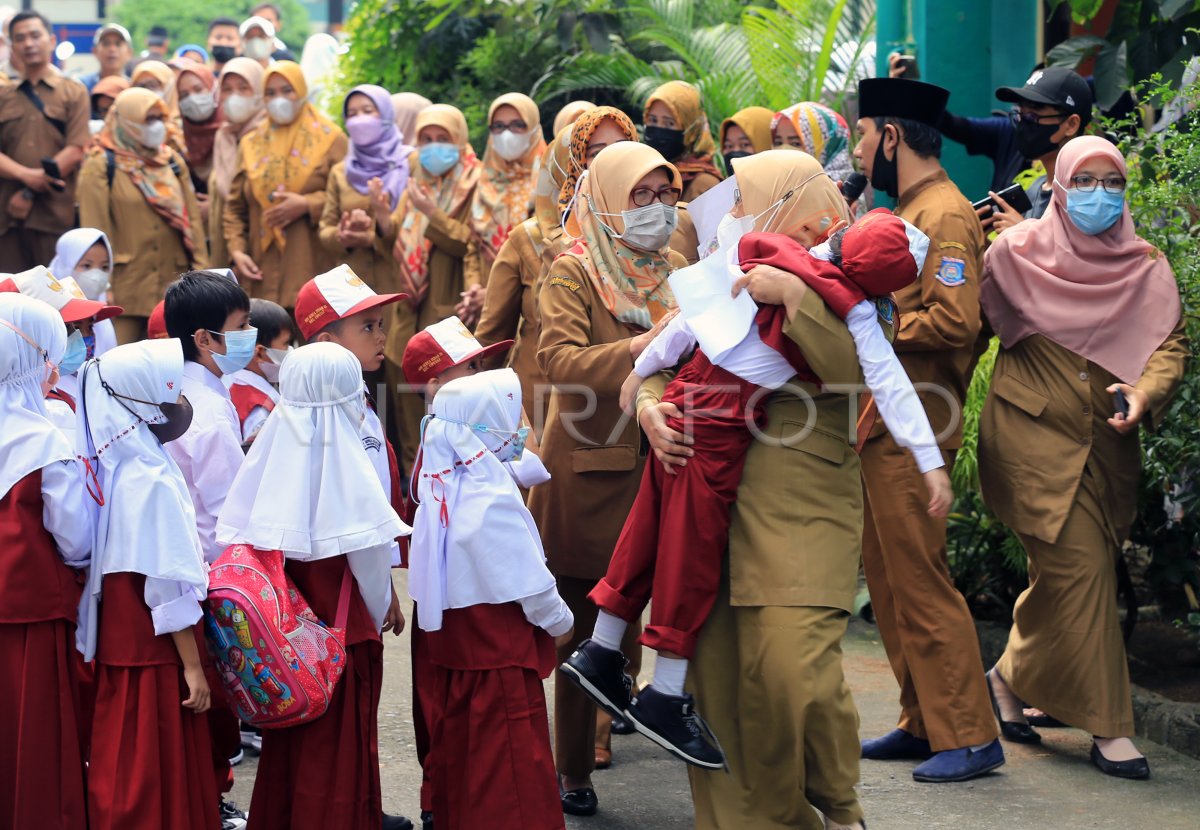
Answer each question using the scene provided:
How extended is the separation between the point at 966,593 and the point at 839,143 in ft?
7.08

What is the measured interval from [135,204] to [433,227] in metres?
1.95

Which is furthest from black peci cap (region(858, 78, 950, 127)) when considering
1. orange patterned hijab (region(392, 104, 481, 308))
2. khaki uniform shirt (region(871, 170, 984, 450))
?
orange patterned hijab (region(392, 104, 481, 308))

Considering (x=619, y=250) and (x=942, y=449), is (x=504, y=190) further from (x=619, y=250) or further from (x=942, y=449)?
(x=942, y=449)

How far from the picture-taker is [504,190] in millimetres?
8375

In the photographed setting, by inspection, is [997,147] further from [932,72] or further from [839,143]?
[932,72]

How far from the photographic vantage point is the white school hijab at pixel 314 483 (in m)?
4.01

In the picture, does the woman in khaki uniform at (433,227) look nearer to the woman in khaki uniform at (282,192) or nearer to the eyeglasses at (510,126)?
the eyeglasses at (510,126)

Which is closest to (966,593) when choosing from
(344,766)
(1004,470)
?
(1004,470)

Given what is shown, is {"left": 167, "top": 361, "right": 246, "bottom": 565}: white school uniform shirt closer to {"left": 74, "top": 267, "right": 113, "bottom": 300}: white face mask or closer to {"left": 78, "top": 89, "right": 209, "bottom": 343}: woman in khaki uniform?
{"left": 74, "top": 267, "right": 113, "bottom": 300}: white face mask

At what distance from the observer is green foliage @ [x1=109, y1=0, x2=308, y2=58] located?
30.4 metres

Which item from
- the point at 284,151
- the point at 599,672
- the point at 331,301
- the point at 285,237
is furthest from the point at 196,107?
the point at 599,672

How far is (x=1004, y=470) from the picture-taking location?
209 inches

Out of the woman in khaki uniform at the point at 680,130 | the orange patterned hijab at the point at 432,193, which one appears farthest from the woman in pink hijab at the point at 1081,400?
the orange patterned hijab at the point at 432,193

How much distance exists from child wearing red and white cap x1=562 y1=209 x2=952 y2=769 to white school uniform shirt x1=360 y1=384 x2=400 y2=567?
2.43 ft
